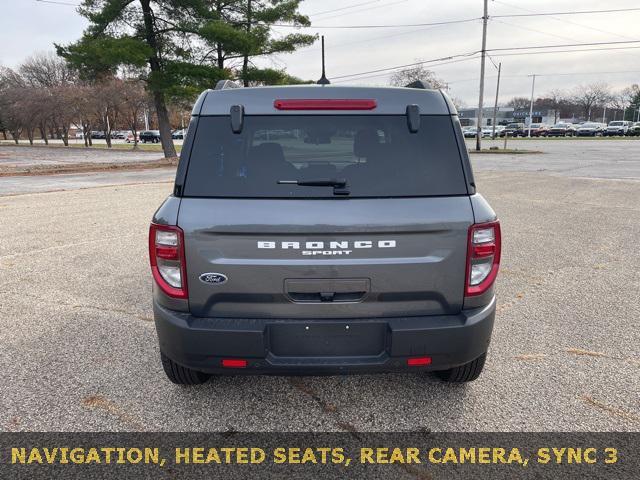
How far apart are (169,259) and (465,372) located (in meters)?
1.98

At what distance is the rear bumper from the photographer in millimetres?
2393

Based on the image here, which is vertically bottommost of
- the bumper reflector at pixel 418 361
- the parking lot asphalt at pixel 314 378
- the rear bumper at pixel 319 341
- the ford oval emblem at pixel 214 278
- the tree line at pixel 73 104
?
the parking lot asphalt at pixel 314 378

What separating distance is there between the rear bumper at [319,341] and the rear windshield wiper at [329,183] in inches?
26.8

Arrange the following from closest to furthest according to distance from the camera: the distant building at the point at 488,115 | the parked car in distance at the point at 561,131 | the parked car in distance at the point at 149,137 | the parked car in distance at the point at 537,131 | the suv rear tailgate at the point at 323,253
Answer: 1. the suv rear tailgate at the point at 323,253
2. the parked car in distance at the point at 149,137
3. the parked car in distance at the point at 561,131
4. the parked car in distance at the point at 537,131
5. the distant building at the point at 488,115

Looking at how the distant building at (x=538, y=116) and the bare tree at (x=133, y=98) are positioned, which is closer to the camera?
the bare tree at (x=133, y=98)

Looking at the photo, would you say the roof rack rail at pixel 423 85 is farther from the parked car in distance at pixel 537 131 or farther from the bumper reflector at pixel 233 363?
the parked car in distance at pixel 537 131

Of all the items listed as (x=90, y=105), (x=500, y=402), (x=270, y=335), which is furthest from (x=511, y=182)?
(x=90, y=105)

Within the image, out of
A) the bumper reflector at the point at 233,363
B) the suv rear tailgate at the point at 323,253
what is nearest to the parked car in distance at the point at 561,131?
the suv rear tailgate at the point at 323,253

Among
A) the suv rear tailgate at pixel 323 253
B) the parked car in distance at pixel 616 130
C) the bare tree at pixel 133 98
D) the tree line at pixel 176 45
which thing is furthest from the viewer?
the parked car in distance at pixel 616 130

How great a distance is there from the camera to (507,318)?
4301mm

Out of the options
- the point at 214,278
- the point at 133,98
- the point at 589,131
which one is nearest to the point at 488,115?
the point at 589,131

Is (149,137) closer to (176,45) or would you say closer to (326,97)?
(176,45)

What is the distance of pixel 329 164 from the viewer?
255 centimetres

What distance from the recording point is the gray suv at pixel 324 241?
92.2 inches
